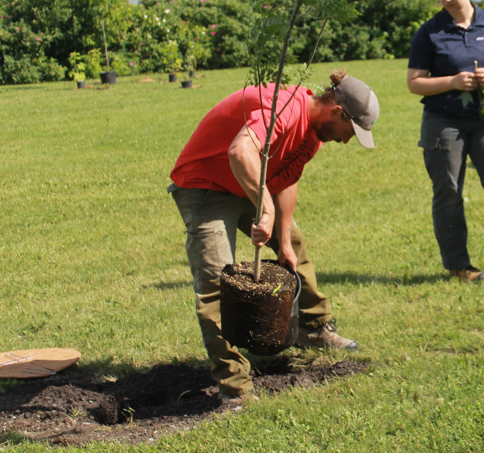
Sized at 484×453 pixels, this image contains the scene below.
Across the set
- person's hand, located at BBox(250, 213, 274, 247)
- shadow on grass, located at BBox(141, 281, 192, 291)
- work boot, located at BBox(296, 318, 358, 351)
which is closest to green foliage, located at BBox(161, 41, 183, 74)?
shadow on grass, located at BBox(141, 281, 192, 291)

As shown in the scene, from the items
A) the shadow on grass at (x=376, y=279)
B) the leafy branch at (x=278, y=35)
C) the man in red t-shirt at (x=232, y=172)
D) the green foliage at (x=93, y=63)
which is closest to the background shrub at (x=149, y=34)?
the green foliage at (x=93, y=63)

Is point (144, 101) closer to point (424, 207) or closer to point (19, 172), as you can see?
point (19, 172)

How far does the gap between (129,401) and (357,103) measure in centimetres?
209

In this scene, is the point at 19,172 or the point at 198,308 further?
the point at 19,172

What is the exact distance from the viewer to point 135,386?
3.54m

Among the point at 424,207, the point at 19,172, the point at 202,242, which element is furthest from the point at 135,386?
the point at 19,172

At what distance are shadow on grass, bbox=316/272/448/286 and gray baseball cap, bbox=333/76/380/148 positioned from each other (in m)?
2.07

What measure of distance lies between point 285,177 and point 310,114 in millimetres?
381

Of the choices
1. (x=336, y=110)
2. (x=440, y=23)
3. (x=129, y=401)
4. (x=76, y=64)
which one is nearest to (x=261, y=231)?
(x=336, y=110)

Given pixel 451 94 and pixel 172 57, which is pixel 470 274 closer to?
pixel 451 94

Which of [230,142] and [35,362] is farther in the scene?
[35,362]

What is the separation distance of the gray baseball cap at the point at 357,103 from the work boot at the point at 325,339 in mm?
1401

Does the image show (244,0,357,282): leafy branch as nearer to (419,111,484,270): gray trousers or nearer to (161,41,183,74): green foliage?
(419,111,484,270): gray trousers

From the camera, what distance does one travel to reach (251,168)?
2.74m
